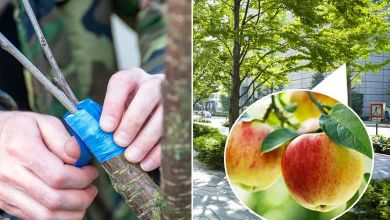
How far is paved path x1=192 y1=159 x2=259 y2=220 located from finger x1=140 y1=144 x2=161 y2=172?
132 cm

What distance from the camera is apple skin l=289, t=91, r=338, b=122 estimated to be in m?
1.80

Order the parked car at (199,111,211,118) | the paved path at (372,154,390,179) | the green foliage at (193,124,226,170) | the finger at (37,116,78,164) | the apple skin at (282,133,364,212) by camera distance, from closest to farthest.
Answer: the finger at (37,116,78,164) → the apple skin at (282,133,364,212) → the paved path at (372,154,390,179) → the parked car at (199,111,211,118) → the green foliage at (193,124,226,170)

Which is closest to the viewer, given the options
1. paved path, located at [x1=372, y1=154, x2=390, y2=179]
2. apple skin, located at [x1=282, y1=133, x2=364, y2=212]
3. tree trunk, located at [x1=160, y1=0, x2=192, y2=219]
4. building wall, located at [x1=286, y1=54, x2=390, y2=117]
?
tree trunk, located at [x1=160, y1=0, x2=192, y2=219]

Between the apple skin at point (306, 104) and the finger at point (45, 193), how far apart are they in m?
0.94

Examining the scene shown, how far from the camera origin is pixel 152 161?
1127 mm

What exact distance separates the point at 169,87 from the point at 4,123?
28.3 inches

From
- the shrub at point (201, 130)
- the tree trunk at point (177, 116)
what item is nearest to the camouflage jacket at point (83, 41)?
the tree trunk at point (177, 116)

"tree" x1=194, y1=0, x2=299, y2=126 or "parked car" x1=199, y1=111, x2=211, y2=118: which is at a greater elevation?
"tree" x1=194, y1=0, x2=299, y2=126

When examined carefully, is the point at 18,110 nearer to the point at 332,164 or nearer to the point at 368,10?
the point at 332,164

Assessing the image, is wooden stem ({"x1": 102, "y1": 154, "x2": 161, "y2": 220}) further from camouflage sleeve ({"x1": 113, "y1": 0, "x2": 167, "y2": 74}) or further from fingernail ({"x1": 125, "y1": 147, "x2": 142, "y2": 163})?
camouflage sleeve ({"x1": 113, "y1": 0, "x2": 167, "y2": 74})

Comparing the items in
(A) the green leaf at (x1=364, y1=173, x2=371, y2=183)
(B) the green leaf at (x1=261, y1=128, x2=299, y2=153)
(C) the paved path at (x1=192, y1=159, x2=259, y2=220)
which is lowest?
(C) the paved path at (x1=192, y1=159, x2=259, y2=220)

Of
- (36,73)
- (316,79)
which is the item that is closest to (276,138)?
(316,79)

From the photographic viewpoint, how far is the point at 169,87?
66 centimetres

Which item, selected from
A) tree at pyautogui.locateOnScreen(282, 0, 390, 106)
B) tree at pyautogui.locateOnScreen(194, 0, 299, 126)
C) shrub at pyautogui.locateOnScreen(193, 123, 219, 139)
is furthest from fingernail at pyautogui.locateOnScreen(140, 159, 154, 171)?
shrub at pyautogui.locateOnScreen(193, 123, 219, 139)
